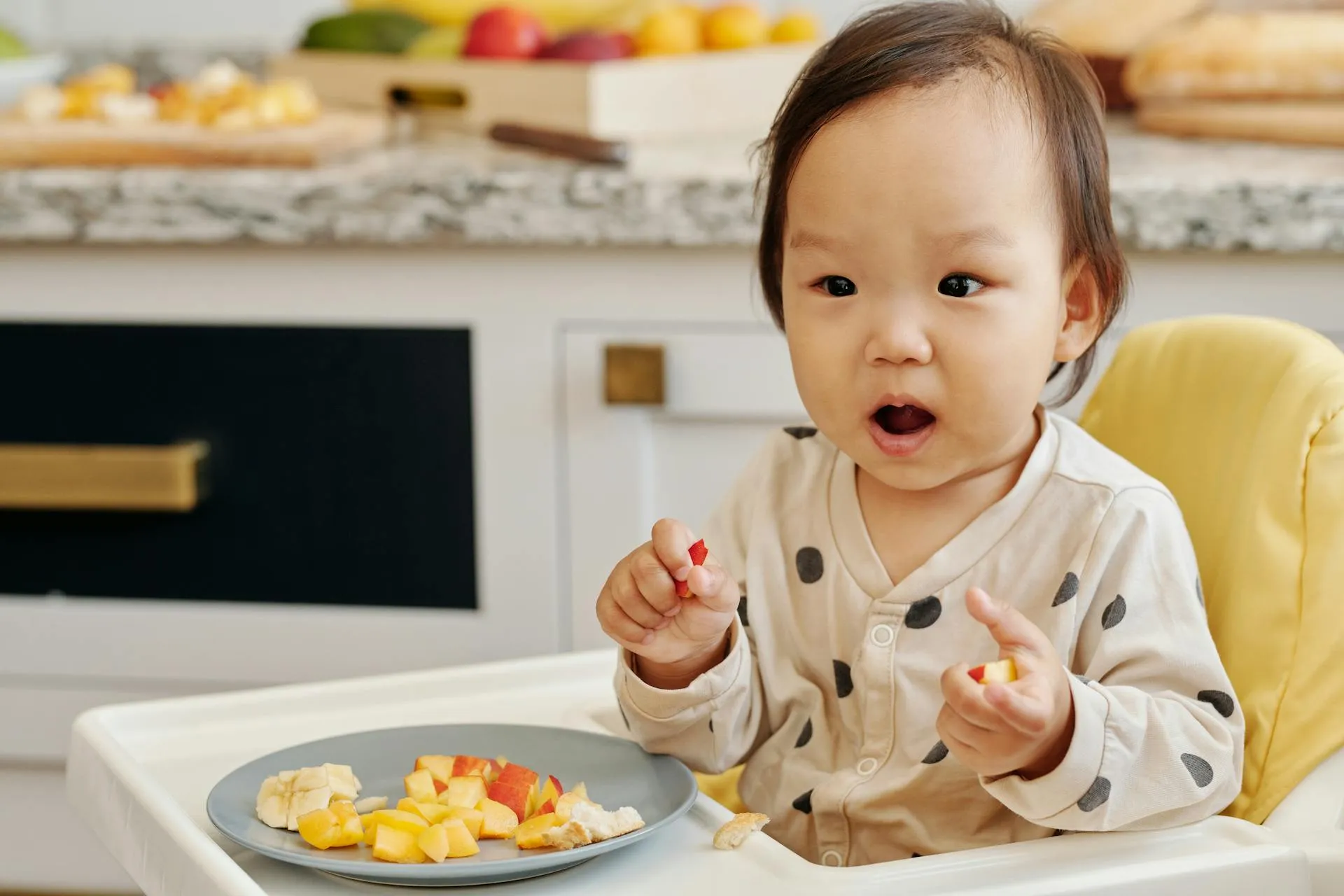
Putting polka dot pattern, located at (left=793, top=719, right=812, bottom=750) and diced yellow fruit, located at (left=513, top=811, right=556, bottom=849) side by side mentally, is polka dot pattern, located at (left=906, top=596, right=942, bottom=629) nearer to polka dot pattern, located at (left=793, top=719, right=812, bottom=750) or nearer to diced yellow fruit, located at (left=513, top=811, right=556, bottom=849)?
polka dot pattern, located at (left=793, top=719, right=812, bottom=750)

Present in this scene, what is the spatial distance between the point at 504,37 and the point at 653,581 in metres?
1.23

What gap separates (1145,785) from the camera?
0.72 metres

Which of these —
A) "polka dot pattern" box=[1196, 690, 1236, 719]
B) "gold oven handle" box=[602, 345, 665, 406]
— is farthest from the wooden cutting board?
"polka dot pattern" box=[1196, 690, 1236, 719]

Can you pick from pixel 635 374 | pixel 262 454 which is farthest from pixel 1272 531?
pixel 262 454

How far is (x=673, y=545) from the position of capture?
2.48 ft

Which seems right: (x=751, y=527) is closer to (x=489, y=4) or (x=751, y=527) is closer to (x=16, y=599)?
(x=16, y=599)

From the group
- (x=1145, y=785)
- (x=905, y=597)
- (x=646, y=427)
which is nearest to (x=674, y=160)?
(x=646, y=427)

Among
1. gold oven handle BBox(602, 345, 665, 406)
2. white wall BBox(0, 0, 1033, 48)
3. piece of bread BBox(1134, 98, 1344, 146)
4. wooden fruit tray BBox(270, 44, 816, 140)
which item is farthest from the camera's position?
white wall BBox(0, 0, 1033, 48)

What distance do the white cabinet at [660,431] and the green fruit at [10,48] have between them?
3.27ft

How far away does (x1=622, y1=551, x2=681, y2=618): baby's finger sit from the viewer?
763 mm

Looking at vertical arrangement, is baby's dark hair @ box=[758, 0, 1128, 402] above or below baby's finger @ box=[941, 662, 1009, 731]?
above

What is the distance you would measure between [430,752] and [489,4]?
1.52 metres

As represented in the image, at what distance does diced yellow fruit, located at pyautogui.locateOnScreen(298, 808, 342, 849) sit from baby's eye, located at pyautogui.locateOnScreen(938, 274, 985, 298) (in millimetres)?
358

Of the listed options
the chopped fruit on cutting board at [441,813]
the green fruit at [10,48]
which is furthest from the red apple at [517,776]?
the green fruit at [10,48]
